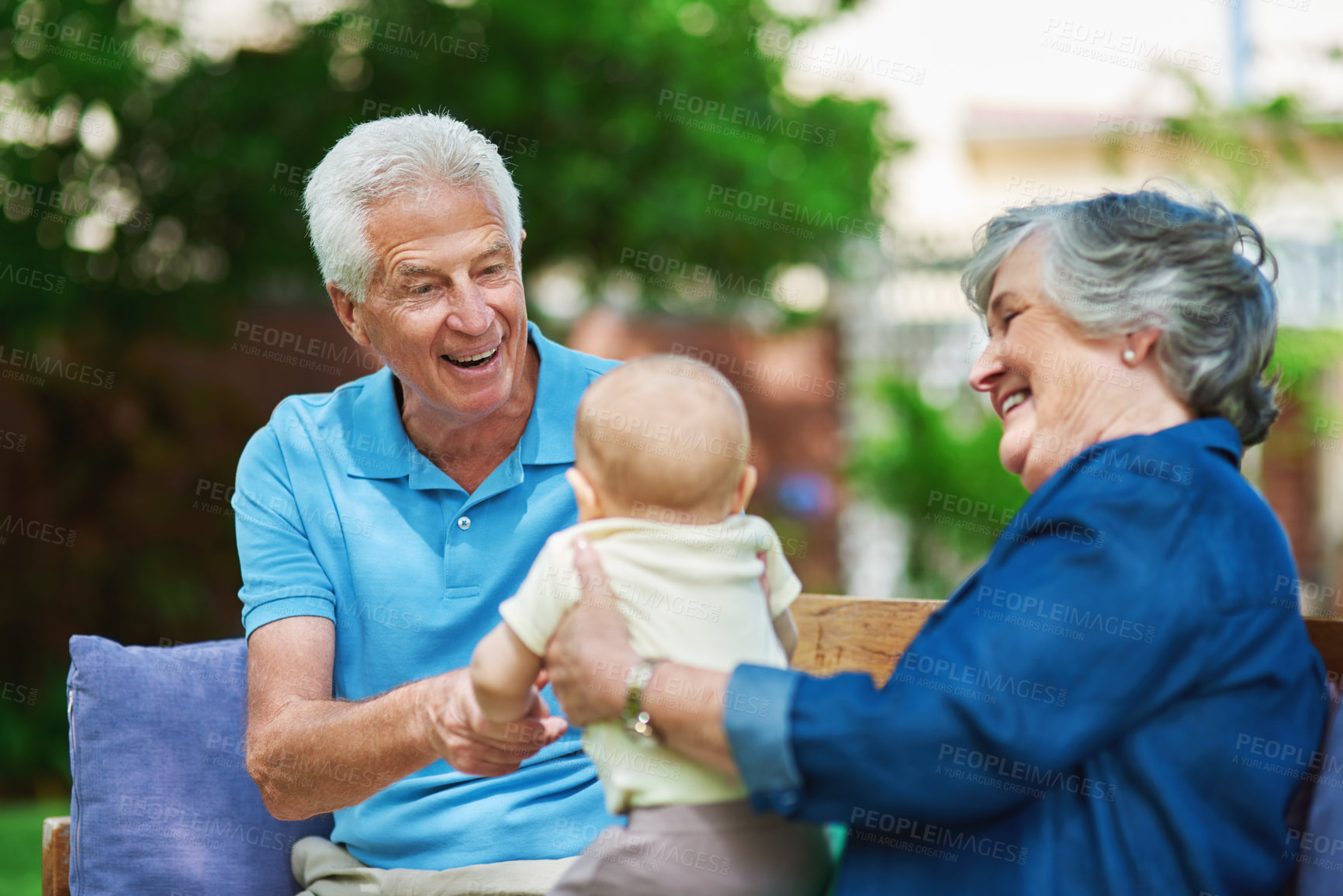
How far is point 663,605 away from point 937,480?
20.1 ft

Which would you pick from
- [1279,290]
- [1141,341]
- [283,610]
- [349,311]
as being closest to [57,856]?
[283,610]

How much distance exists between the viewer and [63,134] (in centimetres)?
610

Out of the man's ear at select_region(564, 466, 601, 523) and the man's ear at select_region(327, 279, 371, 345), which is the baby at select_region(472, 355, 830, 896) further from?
the man's ear at select_region(327, 279, 371, 345)

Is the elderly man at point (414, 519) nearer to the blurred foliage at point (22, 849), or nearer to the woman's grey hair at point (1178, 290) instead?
the woman's grey hair at point (1178, 290)

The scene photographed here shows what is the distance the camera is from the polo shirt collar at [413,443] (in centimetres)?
234

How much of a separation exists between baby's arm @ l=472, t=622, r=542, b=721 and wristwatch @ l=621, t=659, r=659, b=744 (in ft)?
0.53

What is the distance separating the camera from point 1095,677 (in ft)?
4.67

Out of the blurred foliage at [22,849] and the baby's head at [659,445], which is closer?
the baby's head at [659,445]

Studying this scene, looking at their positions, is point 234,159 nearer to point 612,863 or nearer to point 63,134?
point 63,134

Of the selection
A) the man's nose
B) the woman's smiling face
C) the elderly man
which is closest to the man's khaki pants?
the elderly man

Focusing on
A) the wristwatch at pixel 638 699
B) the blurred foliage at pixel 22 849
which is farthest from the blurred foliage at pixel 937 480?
the wristwatch at pixel 638 699

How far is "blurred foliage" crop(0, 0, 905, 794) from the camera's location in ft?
20.0

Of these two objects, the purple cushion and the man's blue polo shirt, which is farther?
the purple cushion

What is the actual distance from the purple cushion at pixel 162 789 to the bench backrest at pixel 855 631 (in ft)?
3.46
